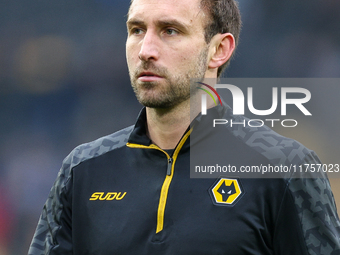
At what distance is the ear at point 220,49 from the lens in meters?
1.69

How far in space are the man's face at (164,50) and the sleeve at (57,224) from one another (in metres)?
0.47

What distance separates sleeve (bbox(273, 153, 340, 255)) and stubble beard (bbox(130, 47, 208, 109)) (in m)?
0.48

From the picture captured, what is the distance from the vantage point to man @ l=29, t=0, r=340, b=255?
1379 mm

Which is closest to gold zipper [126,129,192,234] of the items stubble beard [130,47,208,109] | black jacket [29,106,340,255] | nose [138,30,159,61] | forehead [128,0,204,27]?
black jacket [29,106,340,255]

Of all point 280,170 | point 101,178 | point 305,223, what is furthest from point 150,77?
point 305,223

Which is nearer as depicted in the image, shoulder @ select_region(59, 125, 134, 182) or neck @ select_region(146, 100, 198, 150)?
neck @ select_region(146, 100, 198, 150)

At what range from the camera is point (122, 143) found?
5.69ft

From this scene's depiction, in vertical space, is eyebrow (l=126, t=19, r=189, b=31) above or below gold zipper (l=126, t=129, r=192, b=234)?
above

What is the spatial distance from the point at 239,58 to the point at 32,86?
2.35 metres

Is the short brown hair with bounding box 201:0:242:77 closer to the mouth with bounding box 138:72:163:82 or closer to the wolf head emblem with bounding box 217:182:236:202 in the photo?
the mouth with bounding box 138:72:163:82

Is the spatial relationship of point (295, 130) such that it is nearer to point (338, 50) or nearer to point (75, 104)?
point (338, 50)

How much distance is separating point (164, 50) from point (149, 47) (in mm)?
56

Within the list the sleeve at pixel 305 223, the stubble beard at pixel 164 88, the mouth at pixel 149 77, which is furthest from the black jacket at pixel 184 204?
the mouth at pixel 149 77

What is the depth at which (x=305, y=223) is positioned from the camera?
1.37 meters
